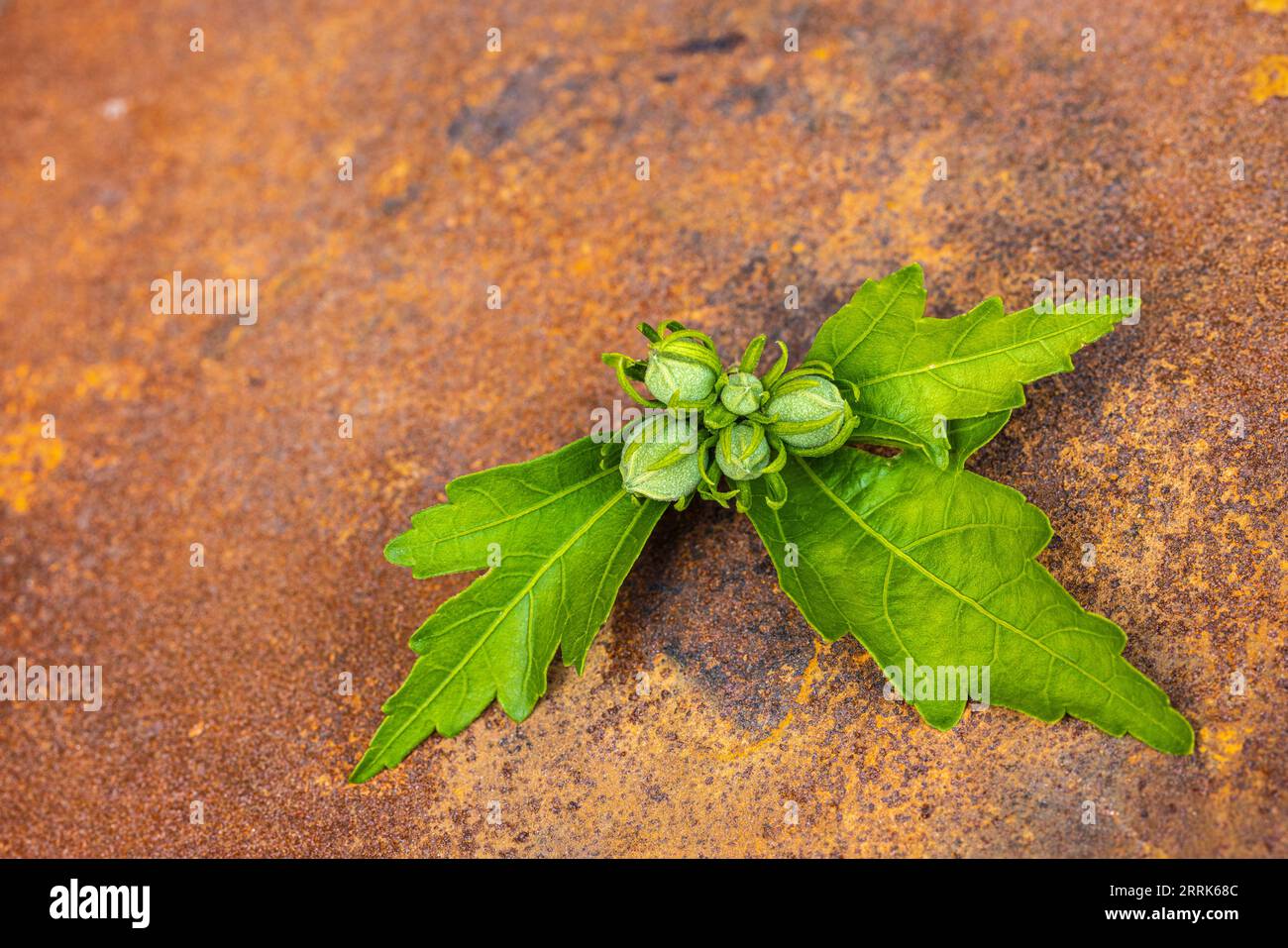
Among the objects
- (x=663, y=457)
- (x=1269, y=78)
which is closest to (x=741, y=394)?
(x=663, y=457)

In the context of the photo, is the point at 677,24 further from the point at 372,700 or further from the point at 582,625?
the point at 372,700

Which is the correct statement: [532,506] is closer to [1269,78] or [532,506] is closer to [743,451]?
[743,451]

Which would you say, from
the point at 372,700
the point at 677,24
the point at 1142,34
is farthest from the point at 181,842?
the point at 1142,34

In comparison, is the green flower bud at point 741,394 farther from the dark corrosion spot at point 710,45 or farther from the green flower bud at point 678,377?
the dark corrosion spot at point 710,45

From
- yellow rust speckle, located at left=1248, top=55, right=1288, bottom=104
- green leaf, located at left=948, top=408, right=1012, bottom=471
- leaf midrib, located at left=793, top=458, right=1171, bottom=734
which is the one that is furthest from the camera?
yellow rust speckle, located at left=1248, top=55, right=1288, bottom=104

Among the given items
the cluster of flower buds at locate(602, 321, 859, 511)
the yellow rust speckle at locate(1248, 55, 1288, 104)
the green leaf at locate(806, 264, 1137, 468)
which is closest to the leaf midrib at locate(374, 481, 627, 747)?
the cluster of flower buds at locate(602, 321, 859, 511)

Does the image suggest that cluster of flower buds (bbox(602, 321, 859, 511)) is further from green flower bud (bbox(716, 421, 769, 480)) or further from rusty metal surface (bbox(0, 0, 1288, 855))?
rusty metal surface (bbox(0, 0, 1288, 855))

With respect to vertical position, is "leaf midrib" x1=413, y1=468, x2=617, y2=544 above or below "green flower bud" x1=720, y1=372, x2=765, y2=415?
below
